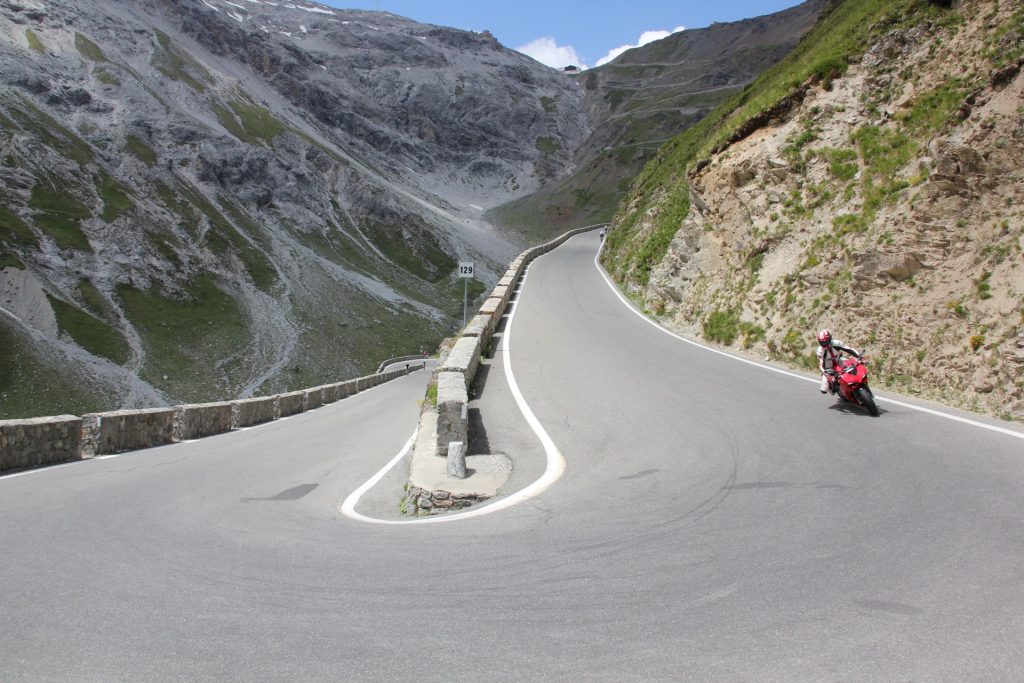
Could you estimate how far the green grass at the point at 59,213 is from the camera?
5675 centimetres

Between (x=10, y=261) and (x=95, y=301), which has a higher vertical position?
(x=10, y=261)

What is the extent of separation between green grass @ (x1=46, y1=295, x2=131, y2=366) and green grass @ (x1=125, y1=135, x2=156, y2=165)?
103ft

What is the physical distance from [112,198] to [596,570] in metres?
75.5

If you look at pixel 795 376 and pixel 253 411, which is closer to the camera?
pixel 795 376

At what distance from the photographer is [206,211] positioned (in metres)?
73.6

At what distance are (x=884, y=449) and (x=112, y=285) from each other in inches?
2474

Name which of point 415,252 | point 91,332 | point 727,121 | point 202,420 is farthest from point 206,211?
point 202,420

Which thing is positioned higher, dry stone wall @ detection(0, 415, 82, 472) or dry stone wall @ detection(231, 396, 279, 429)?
dry stone wall @ detection(0, 415, 82, 472)

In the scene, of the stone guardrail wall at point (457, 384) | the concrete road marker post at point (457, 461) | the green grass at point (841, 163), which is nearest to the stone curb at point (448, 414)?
the stone guardrail wall at point (457, 384)

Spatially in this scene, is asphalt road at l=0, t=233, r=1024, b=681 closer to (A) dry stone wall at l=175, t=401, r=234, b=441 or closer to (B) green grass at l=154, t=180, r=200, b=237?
(A) dry stone wall at l=175, t=401, r=234, b=441

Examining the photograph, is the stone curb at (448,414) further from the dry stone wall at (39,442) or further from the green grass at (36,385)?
the green grass at (36,385)

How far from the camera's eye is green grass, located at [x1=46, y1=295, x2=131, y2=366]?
4753 cm

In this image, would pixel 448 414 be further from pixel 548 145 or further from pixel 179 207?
pixel 548 145

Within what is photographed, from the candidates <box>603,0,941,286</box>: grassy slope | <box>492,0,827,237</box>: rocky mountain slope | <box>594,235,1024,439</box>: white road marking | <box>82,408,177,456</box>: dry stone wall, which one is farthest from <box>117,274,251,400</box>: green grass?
<box>492,0,827,237</box>: rocky mountain slope
